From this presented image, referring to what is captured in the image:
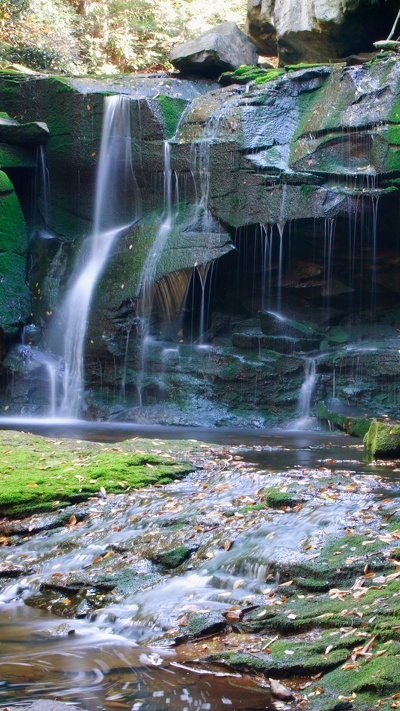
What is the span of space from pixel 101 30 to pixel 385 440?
20.2 metres

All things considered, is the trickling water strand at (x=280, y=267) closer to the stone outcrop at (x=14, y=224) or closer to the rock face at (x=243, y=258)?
the rock face at (x=243, y=258)

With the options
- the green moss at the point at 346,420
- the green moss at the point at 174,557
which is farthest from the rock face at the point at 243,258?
the green moss at the point at 174,557

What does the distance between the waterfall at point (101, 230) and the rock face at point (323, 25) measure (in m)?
4.89

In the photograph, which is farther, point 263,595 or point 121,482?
point 121,482

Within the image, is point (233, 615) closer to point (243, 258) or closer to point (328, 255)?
point (243, 258)

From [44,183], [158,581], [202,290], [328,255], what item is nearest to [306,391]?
[202,290]

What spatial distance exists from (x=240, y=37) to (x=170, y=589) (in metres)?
17.4

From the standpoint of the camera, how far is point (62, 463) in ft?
26.7

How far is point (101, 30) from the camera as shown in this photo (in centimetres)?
2469

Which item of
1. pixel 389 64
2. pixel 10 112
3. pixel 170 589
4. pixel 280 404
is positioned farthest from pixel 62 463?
pixel 10 112

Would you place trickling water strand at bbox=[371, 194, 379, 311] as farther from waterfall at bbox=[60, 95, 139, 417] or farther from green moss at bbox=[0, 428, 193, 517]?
green moss at bbox=[0, 428, 193, 517]

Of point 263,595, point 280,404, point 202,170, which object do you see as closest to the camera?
point 263,595

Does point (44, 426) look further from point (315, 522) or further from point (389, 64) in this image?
point (389, 64)

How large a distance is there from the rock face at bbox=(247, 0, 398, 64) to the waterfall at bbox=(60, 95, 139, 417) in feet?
16.1
